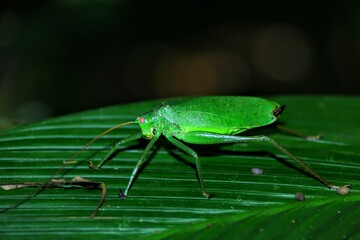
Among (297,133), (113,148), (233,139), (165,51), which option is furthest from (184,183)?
(165,51)

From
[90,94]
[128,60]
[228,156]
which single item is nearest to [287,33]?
[128,60]

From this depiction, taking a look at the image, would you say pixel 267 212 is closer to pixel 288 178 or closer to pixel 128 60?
pixel 288 178

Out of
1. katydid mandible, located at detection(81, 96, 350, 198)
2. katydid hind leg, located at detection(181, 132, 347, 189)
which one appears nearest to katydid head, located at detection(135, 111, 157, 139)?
katydid mandible, located at detection(81, 96, 350, 198)

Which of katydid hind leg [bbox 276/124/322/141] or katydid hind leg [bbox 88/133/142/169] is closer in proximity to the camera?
katydid hind leg [bbox 88/133/142/169]

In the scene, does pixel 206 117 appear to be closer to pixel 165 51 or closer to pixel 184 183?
pixel 184 183

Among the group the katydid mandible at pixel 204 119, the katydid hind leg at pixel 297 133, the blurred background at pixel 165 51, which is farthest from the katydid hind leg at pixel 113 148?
the blurred background at pixel 165 51

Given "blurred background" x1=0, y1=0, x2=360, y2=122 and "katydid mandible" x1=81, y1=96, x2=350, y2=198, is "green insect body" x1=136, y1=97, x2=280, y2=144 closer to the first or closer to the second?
"katydid mandible" x1=81, y1=96, x2=350, y2=198
